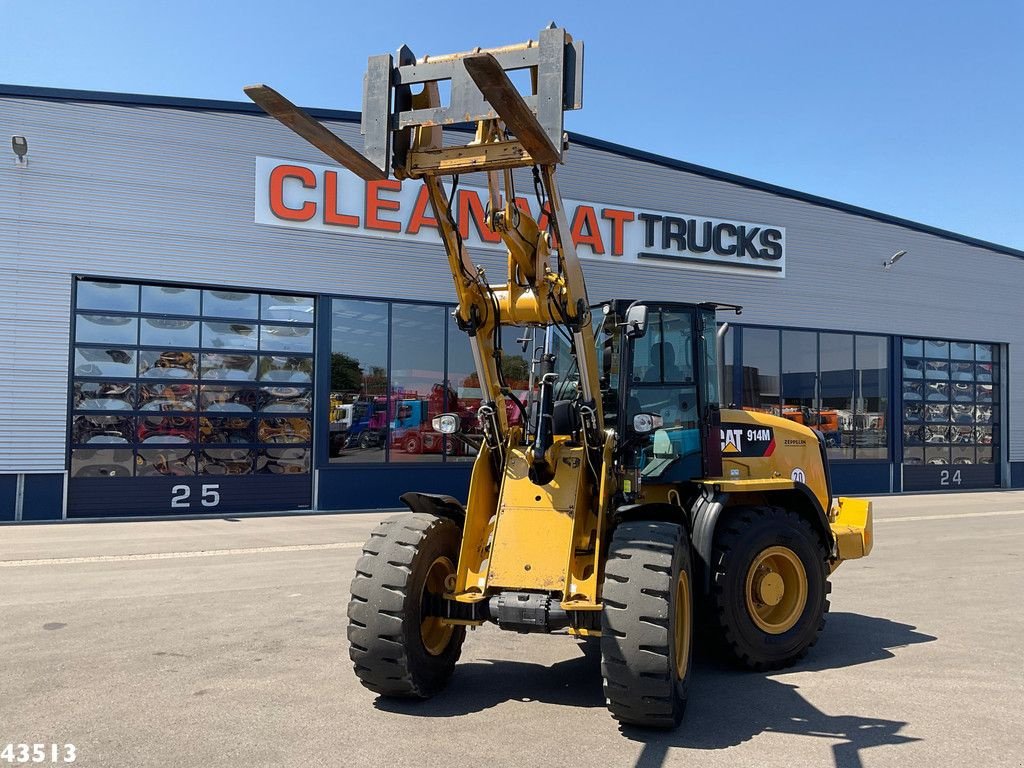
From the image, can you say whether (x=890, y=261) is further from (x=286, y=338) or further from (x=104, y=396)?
(x=104, y=396)

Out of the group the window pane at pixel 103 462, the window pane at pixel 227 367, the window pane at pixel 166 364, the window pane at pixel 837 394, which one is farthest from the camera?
the window pane at pixel 837 394

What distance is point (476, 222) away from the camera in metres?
17.9

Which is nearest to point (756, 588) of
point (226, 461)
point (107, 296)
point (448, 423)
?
point (448, 423)

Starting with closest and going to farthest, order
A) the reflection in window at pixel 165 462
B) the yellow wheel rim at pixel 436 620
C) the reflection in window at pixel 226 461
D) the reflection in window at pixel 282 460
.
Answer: the yellow wheel rim at pixel 436 620 → the reflection in window at pixel 165 462 → the reflection in window at pixel 226 461 → the reflection in window at pixel 282 460

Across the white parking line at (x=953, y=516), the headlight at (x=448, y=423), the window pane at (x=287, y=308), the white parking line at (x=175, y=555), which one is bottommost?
the white parking line at (x=175, y=555)

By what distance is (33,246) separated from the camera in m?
15.1

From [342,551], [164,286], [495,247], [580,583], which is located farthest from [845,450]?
[580,583]

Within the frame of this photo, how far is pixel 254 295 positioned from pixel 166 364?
2154 millimetres

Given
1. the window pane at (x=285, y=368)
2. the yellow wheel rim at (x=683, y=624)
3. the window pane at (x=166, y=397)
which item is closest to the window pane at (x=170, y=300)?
the window pane at (x=166, y=397)

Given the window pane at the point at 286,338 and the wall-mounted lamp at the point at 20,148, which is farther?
the window pane at the point at 286,338

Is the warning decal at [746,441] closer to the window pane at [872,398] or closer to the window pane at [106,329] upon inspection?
the window pane at [106,329]

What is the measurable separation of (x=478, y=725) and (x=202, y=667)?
8.02 feet

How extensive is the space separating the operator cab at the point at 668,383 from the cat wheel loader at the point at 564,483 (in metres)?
0.02

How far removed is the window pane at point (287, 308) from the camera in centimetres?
1683
